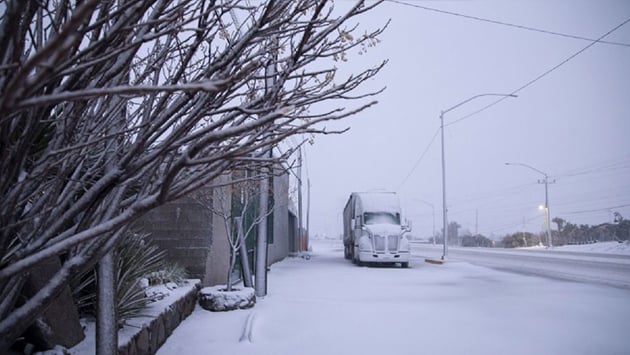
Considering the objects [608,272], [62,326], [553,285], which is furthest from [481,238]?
[62,326]

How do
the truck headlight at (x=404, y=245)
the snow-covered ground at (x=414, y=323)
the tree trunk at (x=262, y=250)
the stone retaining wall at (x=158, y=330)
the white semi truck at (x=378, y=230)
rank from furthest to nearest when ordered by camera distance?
the truck headlight at (x=404, y=245), the white semi truck at (x=378, y=230), the tree trunk at (x=262, y=250), the snow-covered ground at (x=414, y=323), the stone retaining wall at (x=158, y=330)

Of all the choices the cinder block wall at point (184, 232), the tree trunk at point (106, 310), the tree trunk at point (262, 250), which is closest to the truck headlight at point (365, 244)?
the tree trunk at point (262, 250)

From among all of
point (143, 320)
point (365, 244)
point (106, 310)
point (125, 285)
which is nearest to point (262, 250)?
point (125, 285)

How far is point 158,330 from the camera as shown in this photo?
5.25 meters

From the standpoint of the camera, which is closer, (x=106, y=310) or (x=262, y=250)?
(x=106, y=310)

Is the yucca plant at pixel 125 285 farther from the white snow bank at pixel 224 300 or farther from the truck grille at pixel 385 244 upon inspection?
the truck grille at pixel 385 244

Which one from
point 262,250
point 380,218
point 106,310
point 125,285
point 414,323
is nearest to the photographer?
point 106,310

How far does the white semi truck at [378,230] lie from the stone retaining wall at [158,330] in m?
13.0

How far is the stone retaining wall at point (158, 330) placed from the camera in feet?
14.1

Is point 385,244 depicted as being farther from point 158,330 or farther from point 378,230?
point 158,330

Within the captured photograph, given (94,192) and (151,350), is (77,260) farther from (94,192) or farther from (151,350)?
(151,350)

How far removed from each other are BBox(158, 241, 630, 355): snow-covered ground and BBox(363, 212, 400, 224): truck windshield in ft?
32.6

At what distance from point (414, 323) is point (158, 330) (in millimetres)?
3738

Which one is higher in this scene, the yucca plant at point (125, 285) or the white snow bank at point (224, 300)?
the yucca plant at point (125, 285)
